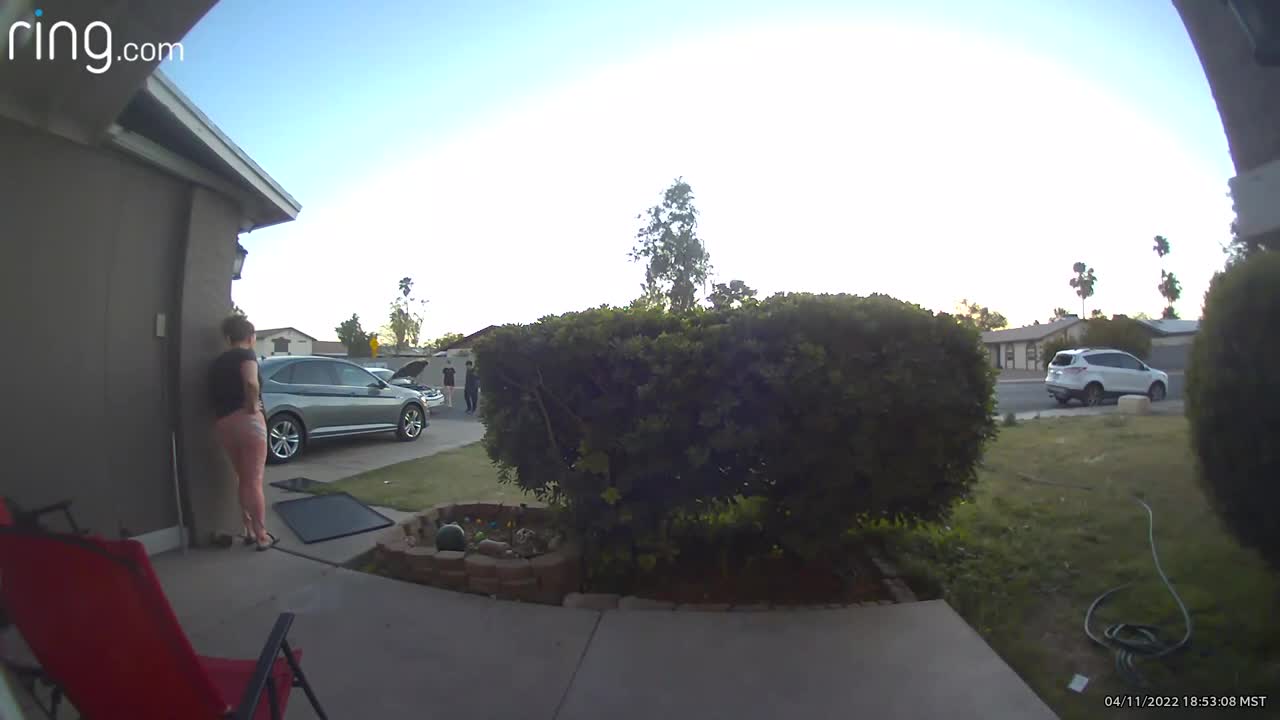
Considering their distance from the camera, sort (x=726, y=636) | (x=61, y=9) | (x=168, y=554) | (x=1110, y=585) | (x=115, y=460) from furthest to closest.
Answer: (x=168, y=554) < (x=115, y=460) < (x=1110, y=585) < (x=726, y=636) < (x=61, y=9)

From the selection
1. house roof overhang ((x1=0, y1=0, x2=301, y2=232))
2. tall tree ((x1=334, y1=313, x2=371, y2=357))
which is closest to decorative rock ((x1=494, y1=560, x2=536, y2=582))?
house roof overhang ((x1=0, y1=0, x2=301, y2=232))

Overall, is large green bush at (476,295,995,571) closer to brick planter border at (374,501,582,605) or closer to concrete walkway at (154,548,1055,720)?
brick planter border at (374,501,582,605)

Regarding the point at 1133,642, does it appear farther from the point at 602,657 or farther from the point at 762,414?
the point at 602,657

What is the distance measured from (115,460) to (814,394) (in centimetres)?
449

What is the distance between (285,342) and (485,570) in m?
69.2

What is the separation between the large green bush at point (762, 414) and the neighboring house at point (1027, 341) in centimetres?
5712

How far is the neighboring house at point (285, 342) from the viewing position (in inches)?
2505

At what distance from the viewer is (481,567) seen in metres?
3.82

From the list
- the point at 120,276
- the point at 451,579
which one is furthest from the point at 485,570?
the point at 120,276

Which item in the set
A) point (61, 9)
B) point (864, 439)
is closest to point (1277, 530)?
point (864, 439)

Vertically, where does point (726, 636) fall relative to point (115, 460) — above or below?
below

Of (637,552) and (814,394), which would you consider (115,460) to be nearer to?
(637,552)

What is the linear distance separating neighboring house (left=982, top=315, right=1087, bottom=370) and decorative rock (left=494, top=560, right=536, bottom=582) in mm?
58195

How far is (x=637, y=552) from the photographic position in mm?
3889
